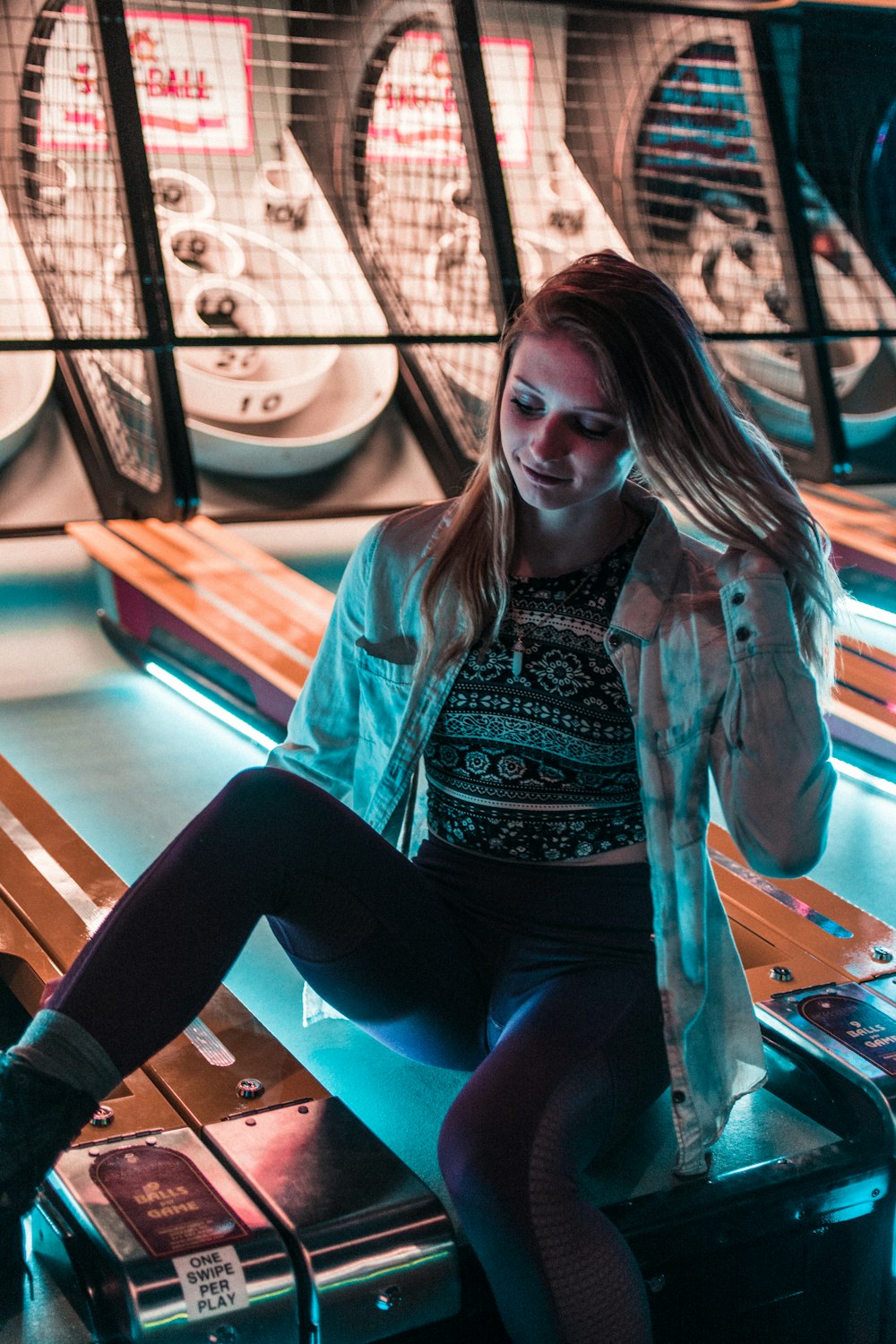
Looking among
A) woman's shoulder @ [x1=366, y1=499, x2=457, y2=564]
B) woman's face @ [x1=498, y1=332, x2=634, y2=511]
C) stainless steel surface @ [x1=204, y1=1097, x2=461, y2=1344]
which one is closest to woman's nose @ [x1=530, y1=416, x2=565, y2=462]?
woman's face @ [x1=498, y1=332, x2=634, y2=511]

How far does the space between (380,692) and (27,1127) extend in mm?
630

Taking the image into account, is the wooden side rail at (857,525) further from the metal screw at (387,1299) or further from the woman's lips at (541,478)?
the metal screw at (387,1299)

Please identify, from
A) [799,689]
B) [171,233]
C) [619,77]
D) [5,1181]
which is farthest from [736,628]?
[619,77]

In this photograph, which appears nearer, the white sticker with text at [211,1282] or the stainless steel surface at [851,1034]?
the white sticker with text at [211,1282]

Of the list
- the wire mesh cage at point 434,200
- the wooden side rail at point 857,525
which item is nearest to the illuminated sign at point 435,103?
the wire mesh cage at point 434,200

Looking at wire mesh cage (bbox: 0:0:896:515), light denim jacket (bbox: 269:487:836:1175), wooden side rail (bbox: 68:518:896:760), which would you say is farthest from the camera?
wire mesh cage (bbox: 0:0:896:515)

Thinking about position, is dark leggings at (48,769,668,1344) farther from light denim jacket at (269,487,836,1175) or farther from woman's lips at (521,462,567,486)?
woman's lips at (521,462,567,486)

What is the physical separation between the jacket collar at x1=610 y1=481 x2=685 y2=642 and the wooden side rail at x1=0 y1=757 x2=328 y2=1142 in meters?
0.62

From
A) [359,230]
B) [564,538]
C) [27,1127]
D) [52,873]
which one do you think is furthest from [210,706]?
[359,230]

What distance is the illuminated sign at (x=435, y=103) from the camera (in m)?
5.10

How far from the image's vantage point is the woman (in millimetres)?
1348

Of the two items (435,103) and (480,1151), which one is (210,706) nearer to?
(480,1151)

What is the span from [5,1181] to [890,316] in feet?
17.5

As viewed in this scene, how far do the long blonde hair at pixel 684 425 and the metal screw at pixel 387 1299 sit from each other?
30.1 inches
